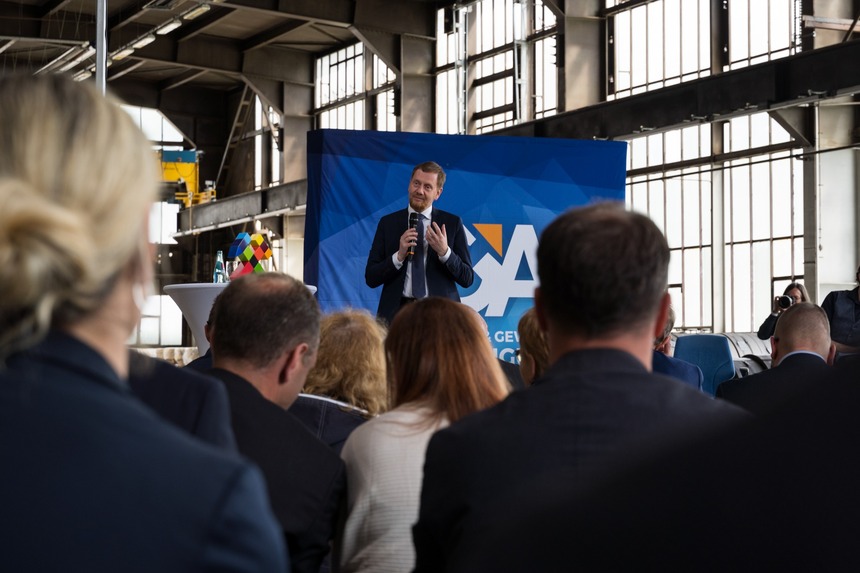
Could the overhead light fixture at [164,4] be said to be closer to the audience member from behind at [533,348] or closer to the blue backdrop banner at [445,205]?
the blue backdrop banner at [445,205]

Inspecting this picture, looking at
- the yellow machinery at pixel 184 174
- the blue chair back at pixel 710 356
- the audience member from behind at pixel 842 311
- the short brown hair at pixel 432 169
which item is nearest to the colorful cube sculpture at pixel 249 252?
the short brown hair at pixel 432 169

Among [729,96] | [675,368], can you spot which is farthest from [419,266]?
[729,96]

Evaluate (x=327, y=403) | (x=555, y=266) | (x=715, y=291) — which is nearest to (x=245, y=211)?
(x=715, y=291)

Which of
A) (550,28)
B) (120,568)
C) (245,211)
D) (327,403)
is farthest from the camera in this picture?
(245,211)

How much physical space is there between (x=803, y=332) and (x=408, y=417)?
3.44 metres

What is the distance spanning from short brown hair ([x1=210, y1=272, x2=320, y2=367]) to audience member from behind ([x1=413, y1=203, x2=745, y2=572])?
1070mm

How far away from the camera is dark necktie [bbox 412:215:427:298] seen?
22.5 ft

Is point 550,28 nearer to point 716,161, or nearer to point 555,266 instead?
point 716,161

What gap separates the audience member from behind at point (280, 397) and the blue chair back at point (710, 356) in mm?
8304

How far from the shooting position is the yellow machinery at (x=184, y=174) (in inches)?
Result: 1190

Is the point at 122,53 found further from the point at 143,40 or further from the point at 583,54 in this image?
the point at 583,54

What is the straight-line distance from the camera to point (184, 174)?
30672mm

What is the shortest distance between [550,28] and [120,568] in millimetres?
21175

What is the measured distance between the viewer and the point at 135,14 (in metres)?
24.0
